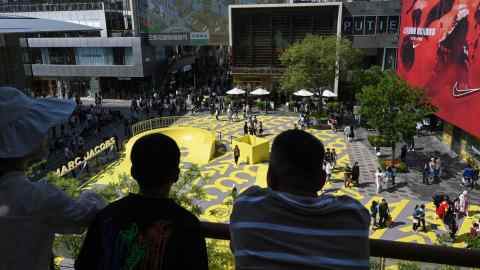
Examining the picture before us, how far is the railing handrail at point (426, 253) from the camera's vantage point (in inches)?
89.6

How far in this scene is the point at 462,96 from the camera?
70.8ft

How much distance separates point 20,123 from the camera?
2.32 metres

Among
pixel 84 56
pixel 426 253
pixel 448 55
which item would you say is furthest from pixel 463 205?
pixel 84 56

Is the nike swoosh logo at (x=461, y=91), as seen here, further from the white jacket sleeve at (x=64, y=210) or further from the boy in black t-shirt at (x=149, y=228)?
the white jacket sleeve at (x=64, y=210)

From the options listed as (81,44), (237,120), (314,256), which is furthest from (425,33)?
(81,44)

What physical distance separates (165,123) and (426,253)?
3227 cm

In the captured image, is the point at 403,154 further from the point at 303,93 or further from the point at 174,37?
the point at 174,37

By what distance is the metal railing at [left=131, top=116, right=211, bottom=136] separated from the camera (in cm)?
3084

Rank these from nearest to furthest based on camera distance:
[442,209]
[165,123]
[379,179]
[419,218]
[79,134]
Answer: [419,218] < [442,209] < [379,179] < [79,134] < [165,123]

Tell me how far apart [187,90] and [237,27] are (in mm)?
8941

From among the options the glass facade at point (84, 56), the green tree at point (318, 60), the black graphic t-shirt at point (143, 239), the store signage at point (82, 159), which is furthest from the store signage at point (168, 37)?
the black graphic t-shirt at point (143, 239)

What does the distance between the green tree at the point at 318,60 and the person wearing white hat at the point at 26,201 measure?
33131 mm

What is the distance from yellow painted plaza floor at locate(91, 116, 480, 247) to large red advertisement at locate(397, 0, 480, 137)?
5529 millimetres

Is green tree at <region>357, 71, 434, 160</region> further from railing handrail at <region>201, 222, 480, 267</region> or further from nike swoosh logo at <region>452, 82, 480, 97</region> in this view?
railing handrail at <region>201, 222, 480, 267</region>
